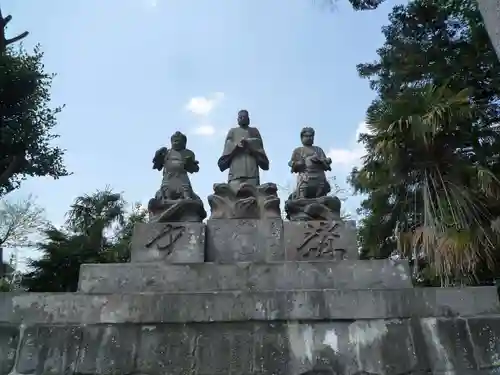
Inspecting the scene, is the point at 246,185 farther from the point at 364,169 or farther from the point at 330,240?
the point at 364,169

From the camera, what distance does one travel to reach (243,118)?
289 inches

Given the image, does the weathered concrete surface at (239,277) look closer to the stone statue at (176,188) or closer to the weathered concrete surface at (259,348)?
the weathered concrete surface at (259,348)

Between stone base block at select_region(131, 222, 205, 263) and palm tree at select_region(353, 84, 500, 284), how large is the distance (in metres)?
4.67

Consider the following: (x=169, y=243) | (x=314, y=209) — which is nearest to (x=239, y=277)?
(x=169, y=243)

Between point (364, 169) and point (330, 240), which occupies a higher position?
point (364, 169)

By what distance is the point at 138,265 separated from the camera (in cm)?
569

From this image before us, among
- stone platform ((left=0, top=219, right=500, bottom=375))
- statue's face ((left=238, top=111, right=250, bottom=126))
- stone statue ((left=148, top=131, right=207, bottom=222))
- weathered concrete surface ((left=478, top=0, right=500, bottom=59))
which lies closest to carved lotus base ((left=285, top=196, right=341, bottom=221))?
stone platform ((left=0, top=219, right=500, bottom=375))

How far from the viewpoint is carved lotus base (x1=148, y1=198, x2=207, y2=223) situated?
621cm

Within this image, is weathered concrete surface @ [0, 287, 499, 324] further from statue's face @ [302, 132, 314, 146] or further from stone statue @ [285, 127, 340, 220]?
statue's face @ [302, 132, 314, 146]

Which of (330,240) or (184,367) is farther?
(330,240)

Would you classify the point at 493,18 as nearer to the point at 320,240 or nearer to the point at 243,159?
the point at 320,240

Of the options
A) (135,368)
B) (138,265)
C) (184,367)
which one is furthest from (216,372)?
(138,265)

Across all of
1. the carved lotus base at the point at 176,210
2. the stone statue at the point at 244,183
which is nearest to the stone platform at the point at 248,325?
the carved lotus base at the point at 176,210

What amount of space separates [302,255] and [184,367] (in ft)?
6.59
